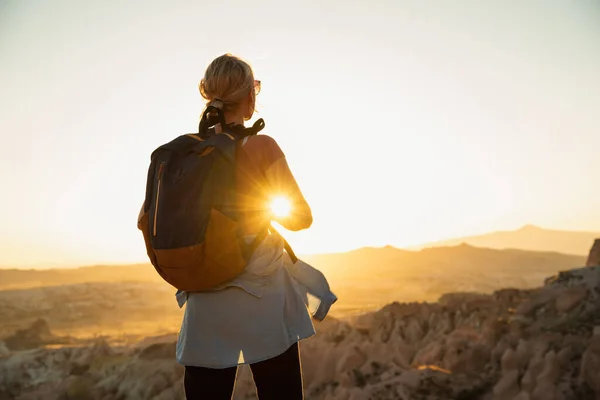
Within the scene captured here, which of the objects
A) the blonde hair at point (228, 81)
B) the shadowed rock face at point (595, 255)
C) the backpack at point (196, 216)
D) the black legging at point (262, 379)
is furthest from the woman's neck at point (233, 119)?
the shadowed rock face at point (595, 255)

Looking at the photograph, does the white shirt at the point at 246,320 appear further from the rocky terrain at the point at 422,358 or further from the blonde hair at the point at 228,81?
the rocky terrain at the point at 422,358

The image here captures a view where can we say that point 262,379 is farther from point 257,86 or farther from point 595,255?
point 595,255

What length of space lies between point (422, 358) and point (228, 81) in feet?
16.4

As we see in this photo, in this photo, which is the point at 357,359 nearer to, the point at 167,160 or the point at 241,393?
the point at 241,393

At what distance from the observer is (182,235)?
1619mm

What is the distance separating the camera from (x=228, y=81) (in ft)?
6.08

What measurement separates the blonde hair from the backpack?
0.19 metres

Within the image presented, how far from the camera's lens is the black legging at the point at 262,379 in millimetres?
1782

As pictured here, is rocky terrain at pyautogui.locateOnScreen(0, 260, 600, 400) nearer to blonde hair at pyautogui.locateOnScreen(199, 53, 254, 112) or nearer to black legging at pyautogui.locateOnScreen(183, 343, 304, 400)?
black legging at pyautogui.locateOnScreen(183, 343, 304, 400)

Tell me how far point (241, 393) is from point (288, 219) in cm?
458

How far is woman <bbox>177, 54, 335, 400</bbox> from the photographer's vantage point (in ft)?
5.72

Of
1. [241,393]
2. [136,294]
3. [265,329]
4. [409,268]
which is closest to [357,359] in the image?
[241,393]

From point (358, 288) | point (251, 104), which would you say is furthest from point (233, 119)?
point (358, 288)

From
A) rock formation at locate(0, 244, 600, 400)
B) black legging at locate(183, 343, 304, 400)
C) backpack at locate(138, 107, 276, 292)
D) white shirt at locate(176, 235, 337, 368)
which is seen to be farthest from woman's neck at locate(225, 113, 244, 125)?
rock formation at locate(0, 244, 600, 400)
